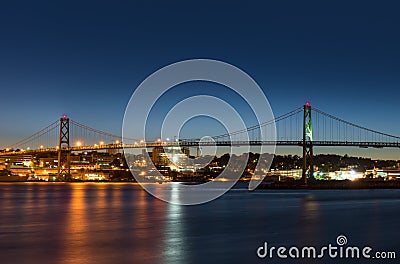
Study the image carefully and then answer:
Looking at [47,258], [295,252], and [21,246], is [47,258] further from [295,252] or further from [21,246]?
[295,252]

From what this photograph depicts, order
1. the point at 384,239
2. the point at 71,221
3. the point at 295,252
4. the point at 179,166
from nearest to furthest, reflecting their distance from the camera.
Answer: the point at 295,252 < the point at 384,239 < the point at 71,221 < the point at 179,166

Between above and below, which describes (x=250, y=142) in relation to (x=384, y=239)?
above

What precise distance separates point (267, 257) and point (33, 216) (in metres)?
14.1

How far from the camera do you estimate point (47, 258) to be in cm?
1367

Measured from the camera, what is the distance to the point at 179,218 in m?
24.2

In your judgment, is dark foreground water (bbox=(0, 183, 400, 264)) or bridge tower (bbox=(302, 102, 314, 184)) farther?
bridge tower (bbox=(302, 102, 314, 184))

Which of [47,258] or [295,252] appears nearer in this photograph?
[47,258]

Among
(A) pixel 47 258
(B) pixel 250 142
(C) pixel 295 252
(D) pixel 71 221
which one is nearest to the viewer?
(A) pixel 47 258

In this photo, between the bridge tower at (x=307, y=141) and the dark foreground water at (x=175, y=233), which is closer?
the dark foreground water at (x=175, y=233)

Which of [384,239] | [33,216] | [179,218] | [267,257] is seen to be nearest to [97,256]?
[267,257]

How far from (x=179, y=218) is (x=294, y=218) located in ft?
15.5

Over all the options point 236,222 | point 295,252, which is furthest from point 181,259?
point 236,222

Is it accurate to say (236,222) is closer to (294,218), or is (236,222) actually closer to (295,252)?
(294,218)

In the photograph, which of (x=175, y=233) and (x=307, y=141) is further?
(x=307, y=141)
